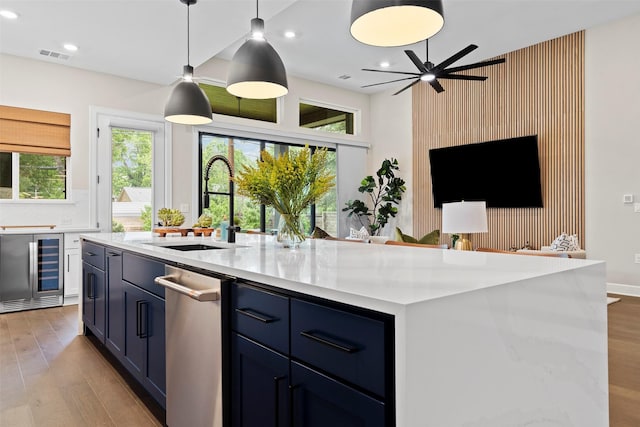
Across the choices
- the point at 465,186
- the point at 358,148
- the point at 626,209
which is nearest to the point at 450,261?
the point at 626,209

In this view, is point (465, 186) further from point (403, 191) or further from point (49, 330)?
point (49, 330)

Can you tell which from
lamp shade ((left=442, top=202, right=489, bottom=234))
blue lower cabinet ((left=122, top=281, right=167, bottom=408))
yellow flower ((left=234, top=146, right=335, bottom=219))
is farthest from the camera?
lamp shade ((left=442, top=202, right=489, bottom=234))

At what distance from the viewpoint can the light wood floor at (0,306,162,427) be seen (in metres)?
2.16

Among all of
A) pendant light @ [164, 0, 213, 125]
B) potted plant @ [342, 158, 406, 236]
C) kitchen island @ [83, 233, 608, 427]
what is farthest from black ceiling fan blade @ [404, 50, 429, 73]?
kitchen island @ [83, 233, 608, 427]

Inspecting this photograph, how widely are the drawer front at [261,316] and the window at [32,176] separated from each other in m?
4.95

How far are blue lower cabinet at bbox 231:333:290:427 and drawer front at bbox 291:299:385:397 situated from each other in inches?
4.8

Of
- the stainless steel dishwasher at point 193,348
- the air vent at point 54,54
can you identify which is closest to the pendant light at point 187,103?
the stainless steel dishwasher at point 193,348

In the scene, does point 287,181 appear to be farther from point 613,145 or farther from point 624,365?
point 613,145

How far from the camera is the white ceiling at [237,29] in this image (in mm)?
3889

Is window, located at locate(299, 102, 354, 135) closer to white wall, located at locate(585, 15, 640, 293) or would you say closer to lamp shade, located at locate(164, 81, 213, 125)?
white wall, located at locate(585, 15, 640, 293)

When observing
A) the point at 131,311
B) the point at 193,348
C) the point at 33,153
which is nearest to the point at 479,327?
the point at 193,348

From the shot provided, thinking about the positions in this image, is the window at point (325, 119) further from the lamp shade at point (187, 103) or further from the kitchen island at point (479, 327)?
the kitchen island at point (479, 327)

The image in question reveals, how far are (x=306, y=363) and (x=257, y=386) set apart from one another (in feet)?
1.02

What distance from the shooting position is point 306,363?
114 cm
